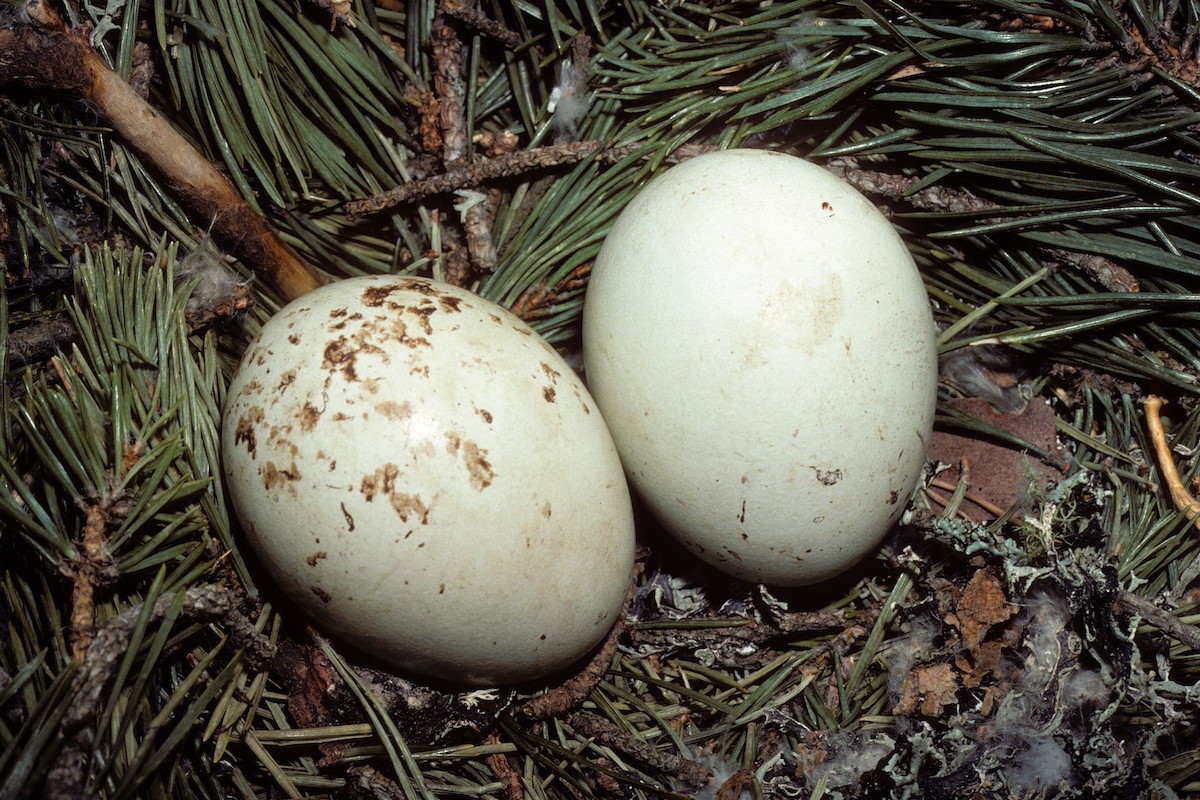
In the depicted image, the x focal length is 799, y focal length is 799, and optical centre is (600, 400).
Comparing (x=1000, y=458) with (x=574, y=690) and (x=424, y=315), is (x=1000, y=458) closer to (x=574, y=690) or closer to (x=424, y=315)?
(x=574, y=690)

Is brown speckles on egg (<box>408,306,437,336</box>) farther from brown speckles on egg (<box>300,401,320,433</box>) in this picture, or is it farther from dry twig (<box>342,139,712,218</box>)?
dry twig (<box>342,139,712,218</box>)

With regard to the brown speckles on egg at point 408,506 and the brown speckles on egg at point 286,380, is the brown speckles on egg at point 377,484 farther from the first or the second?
the brown speckles on egg at point 286,380

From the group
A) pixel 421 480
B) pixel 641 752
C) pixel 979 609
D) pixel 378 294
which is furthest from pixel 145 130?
pixel 979 609

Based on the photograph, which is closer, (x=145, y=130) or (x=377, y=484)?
(x=377, y=484)

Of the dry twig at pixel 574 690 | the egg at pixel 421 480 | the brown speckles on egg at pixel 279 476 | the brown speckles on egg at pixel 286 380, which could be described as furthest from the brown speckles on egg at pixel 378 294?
the dry twig at pixel 574 690

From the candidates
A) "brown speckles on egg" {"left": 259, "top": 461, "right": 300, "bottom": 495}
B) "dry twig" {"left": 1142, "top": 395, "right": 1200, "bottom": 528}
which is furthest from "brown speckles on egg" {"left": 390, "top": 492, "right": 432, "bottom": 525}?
"dry twig" {"left": 1142, "top": 395, "right": 1200, "bottom": 528}

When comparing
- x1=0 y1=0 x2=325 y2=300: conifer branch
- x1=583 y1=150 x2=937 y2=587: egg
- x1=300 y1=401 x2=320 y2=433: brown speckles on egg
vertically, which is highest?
x1=0 y1=0 x2=325 y2=300: conifer branch
